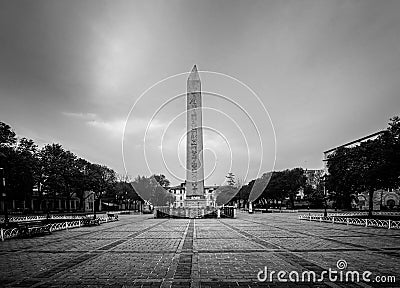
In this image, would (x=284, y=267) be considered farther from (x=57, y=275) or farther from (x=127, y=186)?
(x=127, y=186)

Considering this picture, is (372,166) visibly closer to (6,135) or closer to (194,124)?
(194,124)

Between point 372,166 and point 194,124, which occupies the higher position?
point 194,124

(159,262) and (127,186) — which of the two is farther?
(127,186)

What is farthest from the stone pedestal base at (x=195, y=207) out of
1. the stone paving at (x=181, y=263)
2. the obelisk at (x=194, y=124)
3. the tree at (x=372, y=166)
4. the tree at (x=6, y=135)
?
the stone paving at (x=181, y=263)

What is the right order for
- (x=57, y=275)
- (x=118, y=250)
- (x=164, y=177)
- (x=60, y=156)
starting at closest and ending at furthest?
(x=57, y=275) → (x=118, y=250) → (x=60, y=156) → (x=164, y=177)

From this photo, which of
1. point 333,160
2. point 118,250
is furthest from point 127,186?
point 118,250

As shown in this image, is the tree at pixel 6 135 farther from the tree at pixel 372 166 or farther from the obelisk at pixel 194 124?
the tree at pixel 372 166

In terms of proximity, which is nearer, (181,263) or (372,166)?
(181,263)

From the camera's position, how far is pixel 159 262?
37.0 feet

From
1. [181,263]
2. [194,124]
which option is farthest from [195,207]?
[181,263]

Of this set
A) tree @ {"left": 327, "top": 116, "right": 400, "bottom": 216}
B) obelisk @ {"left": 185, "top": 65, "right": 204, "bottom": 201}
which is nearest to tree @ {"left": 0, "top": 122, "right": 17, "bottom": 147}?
obelisk @ {"left": 185, "top": 65, "right": 204, "bottom": 201}

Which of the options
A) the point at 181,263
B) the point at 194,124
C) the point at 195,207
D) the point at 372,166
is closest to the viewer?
the point at 181,263

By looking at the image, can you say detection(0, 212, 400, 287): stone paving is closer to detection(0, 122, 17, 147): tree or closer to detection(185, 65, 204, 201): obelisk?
detection(185, 65, 204, 201): obelisk

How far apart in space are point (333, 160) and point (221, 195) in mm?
68674
